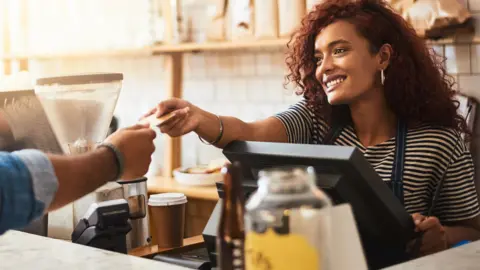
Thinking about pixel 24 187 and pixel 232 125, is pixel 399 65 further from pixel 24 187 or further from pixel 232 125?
Result: pixel 24 187

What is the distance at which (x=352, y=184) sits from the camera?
1456 millimetres

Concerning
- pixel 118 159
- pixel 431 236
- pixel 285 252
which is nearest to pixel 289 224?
pixel 285 252

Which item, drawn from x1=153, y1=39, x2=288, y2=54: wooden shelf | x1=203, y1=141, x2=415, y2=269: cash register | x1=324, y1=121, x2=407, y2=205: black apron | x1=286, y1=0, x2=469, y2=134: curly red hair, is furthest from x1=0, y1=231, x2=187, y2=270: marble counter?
x1=153, y1=39, x2=288, y2=54: wooden shelf

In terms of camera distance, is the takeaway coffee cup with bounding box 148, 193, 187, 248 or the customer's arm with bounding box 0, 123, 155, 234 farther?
the takeaway coffee cup with bounding box 148, 193, 187, 248

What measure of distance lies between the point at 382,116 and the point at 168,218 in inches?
29.3

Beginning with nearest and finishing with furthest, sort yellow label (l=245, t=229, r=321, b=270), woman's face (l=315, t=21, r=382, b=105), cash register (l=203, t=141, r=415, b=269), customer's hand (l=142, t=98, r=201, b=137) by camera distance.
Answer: yellow label (l=245, t=229, r=321, b=270), cash register (l=203, t=141, r=415, b=269), customer's hand (l=142, t=98, r=201, b=137), woman's face (l=315, t=21, r=382, b=105)

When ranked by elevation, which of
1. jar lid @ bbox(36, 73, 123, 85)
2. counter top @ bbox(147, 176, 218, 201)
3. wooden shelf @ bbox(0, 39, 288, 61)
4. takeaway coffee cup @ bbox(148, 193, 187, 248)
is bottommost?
counter top @ bbox(147, 176, 218, 201)

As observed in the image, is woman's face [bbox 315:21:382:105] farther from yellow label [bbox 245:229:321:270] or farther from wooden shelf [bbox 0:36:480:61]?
yellow label [bbox 245:229:321:270]

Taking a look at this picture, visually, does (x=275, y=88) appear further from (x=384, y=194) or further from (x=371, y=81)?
(x=384, y=194)

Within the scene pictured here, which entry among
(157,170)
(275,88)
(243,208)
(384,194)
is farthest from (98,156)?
(157,170)

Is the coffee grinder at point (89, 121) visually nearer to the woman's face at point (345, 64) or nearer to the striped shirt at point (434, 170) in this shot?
the woman's face at point (345, 64)

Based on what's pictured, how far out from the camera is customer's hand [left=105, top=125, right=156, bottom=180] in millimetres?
Result: 1521

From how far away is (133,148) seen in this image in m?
1.54

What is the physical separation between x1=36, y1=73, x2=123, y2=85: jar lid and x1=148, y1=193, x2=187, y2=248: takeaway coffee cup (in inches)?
17.3
